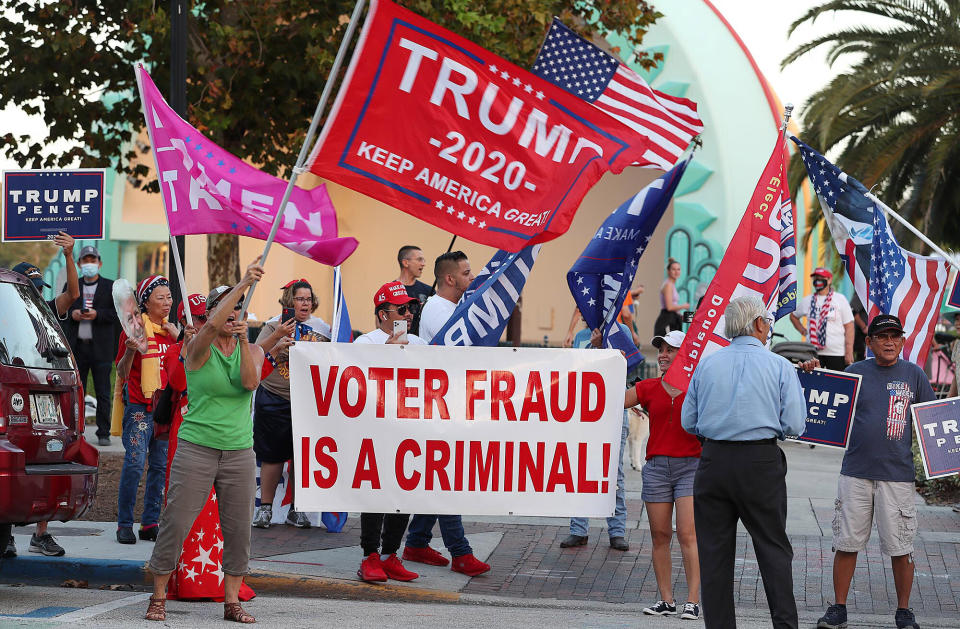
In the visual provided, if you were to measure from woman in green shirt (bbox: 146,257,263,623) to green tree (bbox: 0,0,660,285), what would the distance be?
7.25m

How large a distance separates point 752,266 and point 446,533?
2.78 metres

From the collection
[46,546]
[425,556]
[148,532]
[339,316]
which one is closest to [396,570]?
[425,556]

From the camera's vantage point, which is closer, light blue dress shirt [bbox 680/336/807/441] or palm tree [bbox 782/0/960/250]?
light blue dress shirt [bbox 680/336/807/441]

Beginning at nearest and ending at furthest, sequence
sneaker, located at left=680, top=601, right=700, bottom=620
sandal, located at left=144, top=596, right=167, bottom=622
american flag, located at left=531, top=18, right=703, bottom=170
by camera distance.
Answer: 1. sandal, located at left=144, top=596, right=167, bottom=622
2. sneaker, located at left=680, top=601, right=700, bottom=620
3. american flag, located at left=531, top=18, right=703, bottom=170

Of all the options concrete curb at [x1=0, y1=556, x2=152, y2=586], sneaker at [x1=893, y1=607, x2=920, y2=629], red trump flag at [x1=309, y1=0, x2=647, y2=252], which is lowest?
concrete curb at [x1=0, y1=556, x2=152, y2=586]

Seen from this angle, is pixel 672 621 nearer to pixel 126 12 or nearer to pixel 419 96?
pixel 419 96

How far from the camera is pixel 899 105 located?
19203mm

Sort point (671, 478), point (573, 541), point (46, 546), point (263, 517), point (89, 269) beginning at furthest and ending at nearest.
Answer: point (89, 269), point (263, 517), point (573, 541), point (46, 546), point (671, 478)

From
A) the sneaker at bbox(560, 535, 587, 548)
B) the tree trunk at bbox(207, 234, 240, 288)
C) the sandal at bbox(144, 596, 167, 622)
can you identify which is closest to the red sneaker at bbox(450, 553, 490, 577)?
the sneaker at bbox(560, 535, 587, 548)

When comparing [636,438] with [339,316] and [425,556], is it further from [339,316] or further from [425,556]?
[425,556]

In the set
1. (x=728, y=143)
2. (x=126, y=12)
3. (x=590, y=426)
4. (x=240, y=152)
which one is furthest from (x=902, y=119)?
(x=590, y=426)

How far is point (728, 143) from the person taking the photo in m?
23.3

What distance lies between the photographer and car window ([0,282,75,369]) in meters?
7.36

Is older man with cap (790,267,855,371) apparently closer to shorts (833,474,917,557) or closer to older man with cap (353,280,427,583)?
shorts (833,474,917,557)
